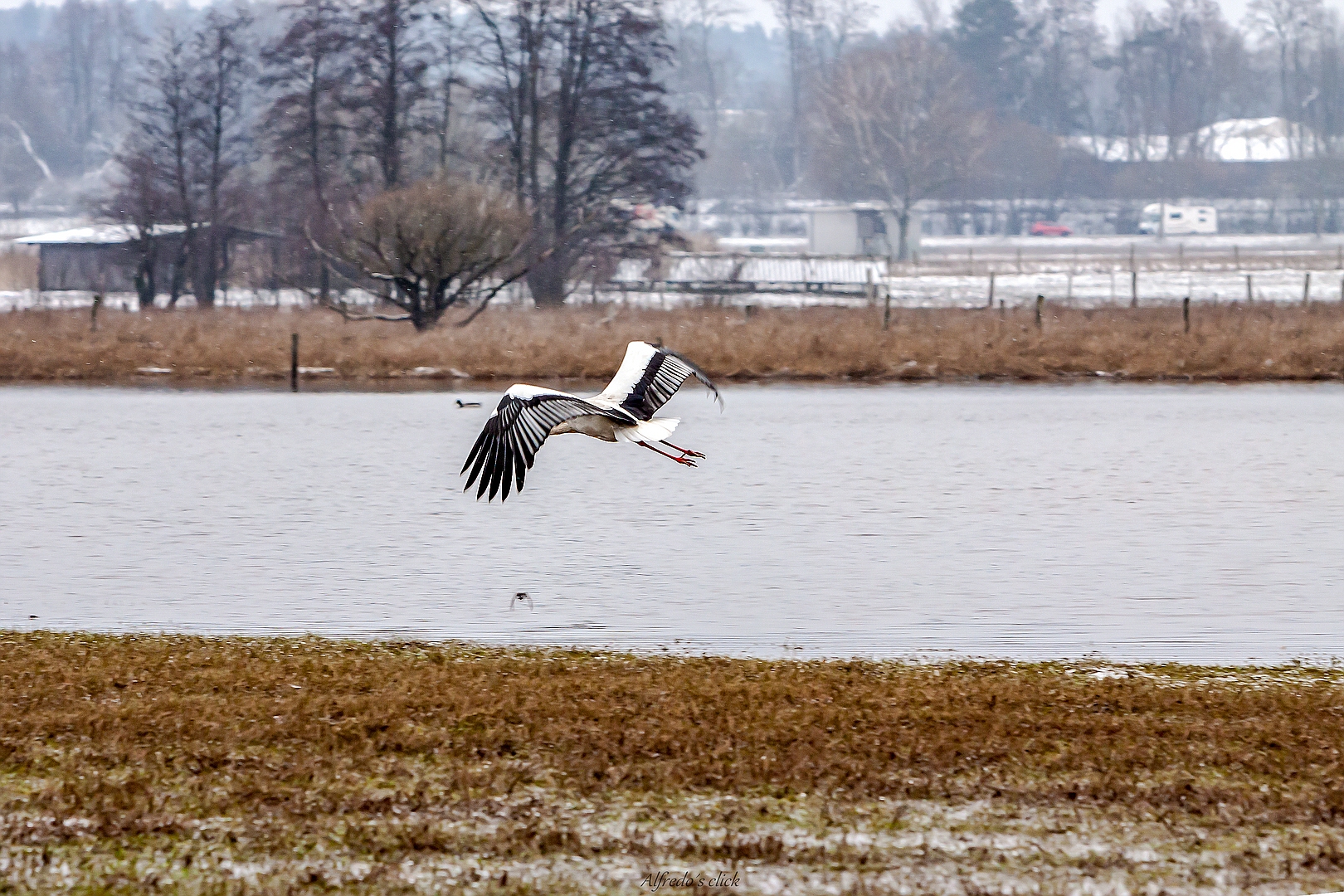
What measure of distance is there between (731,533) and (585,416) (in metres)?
3.57

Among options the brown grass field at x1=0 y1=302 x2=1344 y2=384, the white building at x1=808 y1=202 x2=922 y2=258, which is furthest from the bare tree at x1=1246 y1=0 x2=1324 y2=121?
the brown grass field at x1=0 y1=302 x2=1344 y2=384

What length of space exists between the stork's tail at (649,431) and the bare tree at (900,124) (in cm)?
9085

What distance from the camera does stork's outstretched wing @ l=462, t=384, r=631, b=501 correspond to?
10.4 meters

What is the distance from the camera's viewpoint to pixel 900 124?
108062 millimetres

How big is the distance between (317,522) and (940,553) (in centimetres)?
549

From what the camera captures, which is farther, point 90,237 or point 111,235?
point 90,237

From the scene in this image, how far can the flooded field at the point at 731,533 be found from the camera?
11.5 meters

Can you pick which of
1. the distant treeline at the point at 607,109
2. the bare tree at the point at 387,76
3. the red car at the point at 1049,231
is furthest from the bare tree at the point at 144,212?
the red car at the point at 1049,231

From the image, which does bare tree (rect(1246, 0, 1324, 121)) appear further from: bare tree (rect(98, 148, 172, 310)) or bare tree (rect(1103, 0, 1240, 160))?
bare tree (rect(98, 148, 172, 310))

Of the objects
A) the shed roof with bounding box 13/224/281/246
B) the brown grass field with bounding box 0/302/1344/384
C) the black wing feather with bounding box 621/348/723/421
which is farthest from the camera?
the shed roof with bounding box 13/224/281/246

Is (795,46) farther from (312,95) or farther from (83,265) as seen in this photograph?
(312,95)

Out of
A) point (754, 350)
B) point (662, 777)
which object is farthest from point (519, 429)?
point (754, 350)

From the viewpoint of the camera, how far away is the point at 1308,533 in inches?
599

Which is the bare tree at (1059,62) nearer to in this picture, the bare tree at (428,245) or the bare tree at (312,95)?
the bare tree at (312,95)
